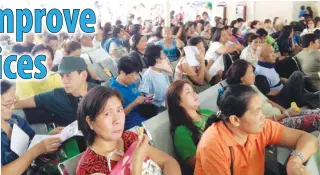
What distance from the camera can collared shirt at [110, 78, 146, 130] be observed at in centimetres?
218

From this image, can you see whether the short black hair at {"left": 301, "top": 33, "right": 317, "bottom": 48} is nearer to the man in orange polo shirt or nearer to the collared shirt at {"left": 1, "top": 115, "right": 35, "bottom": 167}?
the man in orange polo shirt

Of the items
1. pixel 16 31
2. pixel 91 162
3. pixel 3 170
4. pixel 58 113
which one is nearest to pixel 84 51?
pixel 58 113

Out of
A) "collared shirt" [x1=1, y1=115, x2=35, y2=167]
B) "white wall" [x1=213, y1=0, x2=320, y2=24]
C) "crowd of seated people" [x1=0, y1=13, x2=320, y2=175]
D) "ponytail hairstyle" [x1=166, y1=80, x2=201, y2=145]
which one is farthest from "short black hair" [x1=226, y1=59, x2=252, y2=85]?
"white wall" [x1=213, y1=0, x2=320, y2=24]

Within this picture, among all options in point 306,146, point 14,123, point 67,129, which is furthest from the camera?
point 14,123

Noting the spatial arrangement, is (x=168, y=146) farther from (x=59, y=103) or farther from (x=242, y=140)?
(x=59, y=103)

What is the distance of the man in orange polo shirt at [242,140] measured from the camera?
1261 millimetres

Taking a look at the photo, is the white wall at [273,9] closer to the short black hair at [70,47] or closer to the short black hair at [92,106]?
the short black hair at [70,47]

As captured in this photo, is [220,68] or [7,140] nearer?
[7,140]

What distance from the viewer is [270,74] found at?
9.16ft

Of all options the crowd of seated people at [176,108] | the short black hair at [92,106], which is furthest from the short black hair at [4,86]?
the short black hair at [92,106]

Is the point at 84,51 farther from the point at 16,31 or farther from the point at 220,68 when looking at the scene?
the point at 16,31

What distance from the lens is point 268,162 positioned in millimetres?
1534

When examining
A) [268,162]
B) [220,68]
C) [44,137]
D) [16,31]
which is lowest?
[268,162]

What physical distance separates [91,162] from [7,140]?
574mm
